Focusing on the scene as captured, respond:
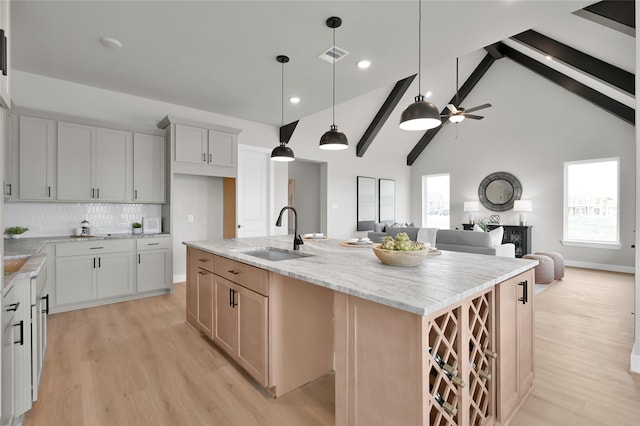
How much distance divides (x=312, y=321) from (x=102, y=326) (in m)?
2.41

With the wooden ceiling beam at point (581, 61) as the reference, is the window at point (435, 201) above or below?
below

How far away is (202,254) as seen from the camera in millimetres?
2766

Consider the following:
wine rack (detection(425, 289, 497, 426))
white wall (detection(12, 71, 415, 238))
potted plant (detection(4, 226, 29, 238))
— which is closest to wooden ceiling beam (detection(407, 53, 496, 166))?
white wall (detection(12, 71, 415, 238))

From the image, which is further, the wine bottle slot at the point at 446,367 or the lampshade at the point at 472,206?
the lampshade at the point at 472,206

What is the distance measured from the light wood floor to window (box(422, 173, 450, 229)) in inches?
211

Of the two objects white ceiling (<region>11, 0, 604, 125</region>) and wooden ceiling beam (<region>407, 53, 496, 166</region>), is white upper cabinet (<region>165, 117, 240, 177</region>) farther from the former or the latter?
wooden ceiling beam (<region>407, 53, 496, 166</region>)

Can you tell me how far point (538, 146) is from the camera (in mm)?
6656

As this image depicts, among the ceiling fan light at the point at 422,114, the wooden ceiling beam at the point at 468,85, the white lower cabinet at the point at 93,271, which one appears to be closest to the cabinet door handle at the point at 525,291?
the ceiling fan light at the point at 422,114

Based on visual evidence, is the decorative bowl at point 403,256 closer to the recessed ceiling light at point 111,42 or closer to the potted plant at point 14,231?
the recessed ceiling light at point 111,42

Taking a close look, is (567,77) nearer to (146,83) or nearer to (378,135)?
(378,135)

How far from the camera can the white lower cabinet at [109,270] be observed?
3.45 meters

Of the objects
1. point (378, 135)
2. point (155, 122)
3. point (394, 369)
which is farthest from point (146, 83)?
point (378, 135)

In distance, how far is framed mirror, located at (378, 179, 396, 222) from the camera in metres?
8.32

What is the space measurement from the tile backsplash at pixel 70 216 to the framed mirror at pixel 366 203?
4.74m
